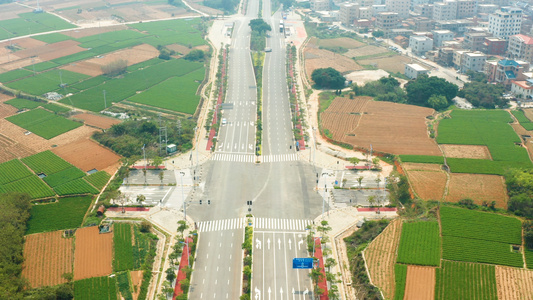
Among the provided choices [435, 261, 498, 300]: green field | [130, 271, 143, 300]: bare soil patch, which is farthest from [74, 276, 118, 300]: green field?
[435, 261, 498, 300]: green field

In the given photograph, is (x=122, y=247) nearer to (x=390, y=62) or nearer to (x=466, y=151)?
(x=466, y=151)

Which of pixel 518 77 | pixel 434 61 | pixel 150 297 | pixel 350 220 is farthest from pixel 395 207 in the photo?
pixel 434 61

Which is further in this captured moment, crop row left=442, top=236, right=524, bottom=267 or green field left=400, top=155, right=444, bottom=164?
green field left=400, top=155, right=444, bottom=164

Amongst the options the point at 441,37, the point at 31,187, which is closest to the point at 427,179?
the point at 31,187

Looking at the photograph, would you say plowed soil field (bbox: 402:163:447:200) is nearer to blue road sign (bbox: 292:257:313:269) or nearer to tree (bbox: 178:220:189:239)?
blue road sign (bbox: 292:257:313:269)

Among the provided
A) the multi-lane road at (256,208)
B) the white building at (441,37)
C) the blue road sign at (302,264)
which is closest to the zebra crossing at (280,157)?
the multi-lane road at (256,208)
